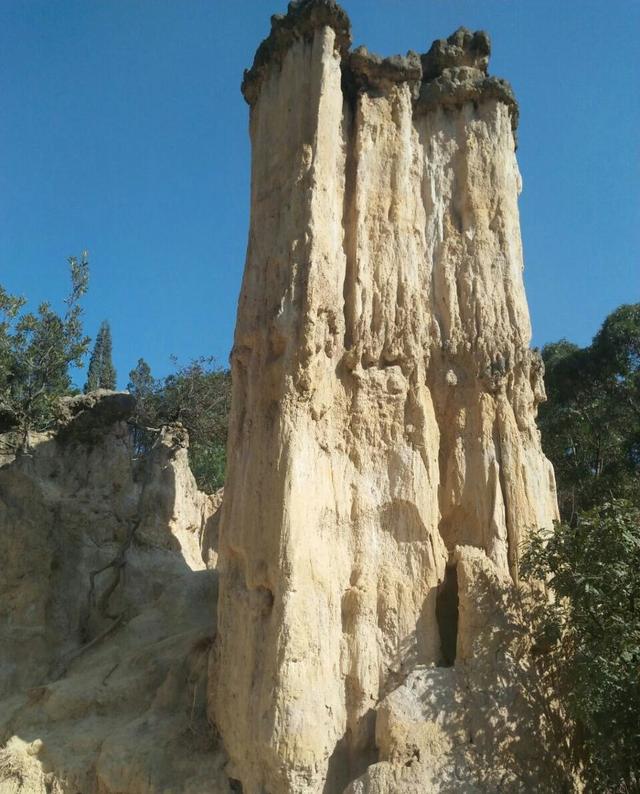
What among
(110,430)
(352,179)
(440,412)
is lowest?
(440,412)

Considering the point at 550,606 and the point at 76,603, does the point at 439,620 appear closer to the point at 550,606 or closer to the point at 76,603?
the point at 550,606

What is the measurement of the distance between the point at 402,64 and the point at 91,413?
381 inches

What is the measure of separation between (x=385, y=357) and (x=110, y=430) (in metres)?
8.35

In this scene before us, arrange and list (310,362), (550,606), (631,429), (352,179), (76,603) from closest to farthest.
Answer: (550,606) → (310,362) → (352,179) → (76,603) → (631,429)

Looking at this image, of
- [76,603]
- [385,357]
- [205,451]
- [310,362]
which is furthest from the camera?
[205,451]

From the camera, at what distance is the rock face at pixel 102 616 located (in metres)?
10.7

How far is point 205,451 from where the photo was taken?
30.8 meters

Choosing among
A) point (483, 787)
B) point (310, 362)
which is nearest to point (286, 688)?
point (483, 787)

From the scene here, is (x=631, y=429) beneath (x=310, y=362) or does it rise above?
above

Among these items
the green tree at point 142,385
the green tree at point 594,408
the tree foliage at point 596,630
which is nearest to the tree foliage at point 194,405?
the green tree at point 142,385

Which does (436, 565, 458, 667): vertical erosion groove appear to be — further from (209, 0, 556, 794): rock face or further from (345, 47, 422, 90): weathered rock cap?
(345, 47, 422, 90): weathered rock cap

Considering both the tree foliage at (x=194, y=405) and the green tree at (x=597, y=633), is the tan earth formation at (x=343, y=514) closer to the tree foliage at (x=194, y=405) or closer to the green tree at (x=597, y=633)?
the green tree at (x=597, y=633)

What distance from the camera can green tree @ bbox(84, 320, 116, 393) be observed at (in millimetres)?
48400

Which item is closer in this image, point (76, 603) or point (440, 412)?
point (440, 412)
